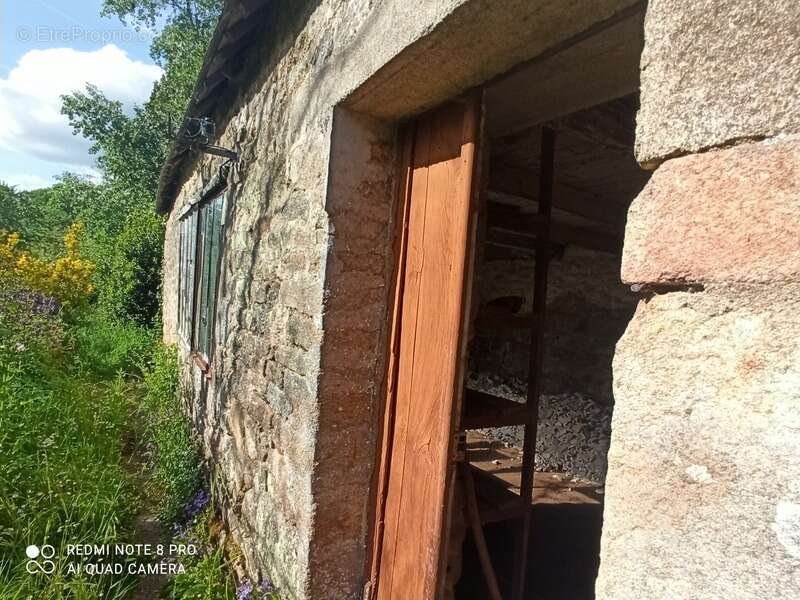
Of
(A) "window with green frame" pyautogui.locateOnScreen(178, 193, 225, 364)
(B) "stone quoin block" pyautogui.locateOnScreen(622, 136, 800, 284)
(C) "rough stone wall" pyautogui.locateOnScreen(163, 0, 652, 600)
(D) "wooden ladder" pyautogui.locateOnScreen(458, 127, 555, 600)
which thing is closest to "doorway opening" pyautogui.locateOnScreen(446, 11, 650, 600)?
(D) "wooden ladder" pyautogui.locateOnScreen(458, 127, 555, 600)

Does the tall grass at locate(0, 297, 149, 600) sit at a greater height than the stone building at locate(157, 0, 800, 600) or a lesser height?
lesser

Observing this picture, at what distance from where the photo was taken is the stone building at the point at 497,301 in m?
0.62

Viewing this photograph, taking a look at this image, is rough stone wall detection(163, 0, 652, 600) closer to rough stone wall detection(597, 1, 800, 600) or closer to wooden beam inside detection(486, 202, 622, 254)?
rough stone wall detection(597, 1, 800, 600)

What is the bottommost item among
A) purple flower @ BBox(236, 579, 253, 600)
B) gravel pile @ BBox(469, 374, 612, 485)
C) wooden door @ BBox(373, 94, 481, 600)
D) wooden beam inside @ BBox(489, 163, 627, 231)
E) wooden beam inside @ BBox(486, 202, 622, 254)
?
purple flower @ BBox(236, 579, 253, 600)

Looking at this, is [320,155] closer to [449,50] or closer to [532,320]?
[449,50]

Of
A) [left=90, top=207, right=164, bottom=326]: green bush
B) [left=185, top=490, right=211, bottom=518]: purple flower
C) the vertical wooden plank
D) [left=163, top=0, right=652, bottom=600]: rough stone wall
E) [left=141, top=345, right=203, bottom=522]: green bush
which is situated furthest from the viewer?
[left=90, top=207, right=164, bottom=326]: green bush

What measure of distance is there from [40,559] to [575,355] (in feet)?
14.0

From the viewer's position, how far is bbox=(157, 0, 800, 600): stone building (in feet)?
2.02

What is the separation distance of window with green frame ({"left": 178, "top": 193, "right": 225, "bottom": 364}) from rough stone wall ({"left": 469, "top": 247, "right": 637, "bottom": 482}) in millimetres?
2361

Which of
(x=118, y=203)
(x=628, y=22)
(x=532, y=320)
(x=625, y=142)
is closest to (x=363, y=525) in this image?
(x=532, y=320)

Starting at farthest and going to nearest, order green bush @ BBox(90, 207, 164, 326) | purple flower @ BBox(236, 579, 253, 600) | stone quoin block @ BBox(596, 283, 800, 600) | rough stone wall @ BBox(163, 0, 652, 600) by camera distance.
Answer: green bush @ BBox(90, 207, 164, 326) → purple flower @ BBox(236, 579, 253, 600) → rough stone wall @ BBox(163, 0, 652, 600) → stone quoin block @ BBox(596, 283, 800, 600)

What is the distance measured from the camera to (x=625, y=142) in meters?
2.32

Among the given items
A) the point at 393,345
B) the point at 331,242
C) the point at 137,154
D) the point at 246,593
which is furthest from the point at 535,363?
the point at 137,154

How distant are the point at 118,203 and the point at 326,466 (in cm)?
1756
